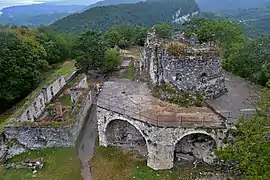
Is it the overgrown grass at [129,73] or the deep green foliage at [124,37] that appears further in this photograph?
the deep green foliage at [124,37]

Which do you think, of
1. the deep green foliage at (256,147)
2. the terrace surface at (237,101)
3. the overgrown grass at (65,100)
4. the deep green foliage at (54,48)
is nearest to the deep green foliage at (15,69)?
the overgrown grass at (65,100)

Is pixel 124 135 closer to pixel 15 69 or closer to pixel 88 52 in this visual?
pixel 15 69

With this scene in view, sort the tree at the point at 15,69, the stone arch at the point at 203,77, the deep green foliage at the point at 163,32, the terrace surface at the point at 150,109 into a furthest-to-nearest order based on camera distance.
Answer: the tree at the point at 15,69 → the deep green foliage at the point at 163,32 → the stone arch at the point at 203,77 → the terrace surface at the point at 150,109

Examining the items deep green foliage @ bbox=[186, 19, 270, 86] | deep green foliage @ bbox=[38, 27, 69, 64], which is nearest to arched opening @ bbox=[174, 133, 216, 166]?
deep green foliage @ bbox=[186, 19, 270, 86]

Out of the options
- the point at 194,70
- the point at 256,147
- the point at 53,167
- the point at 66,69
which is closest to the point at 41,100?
the point at 53,167

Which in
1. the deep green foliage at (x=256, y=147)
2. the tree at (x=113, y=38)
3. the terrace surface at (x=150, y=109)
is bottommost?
the tree at (x=113, y=38)

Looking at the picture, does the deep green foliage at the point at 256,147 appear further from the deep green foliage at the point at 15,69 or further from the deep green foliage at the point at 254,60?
the deep green foliage at the point at 15,69

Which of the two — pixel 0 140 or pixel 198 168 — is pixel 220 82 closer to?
pixel 198 168

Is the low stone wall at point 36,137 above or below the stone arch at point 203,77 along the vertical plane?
below
